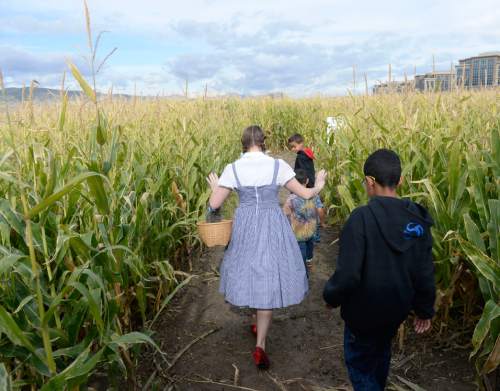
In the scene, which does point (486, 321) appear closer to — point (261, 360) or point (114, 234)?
point (261, 360)

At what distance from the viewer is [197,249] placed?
4.63 m

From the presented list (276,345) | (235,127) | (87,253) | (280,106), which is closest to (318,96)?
(280,106)

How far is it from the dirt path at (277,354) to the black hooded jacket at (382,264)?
896 mm

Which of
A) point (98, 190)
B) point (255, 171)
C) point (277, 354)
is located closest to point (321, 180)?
point (255, 171)

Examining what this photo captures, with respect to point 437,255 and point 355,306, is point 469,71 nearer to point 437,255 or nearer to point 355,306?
point 437,255

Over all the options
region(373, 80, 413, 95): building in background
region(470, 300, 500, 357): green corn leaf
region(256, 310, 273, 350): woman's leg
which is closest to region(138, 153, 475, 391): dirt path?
region(256, 310, 273, 350): woman's leg

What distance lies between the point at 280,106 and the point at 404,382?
1378 centimetres

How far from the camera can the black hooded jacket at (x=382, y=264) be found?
165 cm

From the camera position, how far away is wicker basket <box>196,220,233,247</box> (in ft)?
8.89

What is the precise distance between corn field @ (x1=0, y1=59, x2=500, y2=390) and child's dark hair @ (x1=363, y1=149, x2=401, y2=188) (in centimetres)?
54

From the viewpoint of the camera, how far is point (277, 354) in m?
2.81

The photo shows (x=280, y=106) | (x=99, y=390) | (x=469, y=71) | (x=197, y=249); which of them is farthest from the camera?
(x=280, y=106)

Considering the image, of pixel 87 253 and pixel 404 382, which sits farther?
pixel 404 382

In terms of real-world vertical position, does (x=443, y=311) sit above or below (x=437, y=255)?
below
